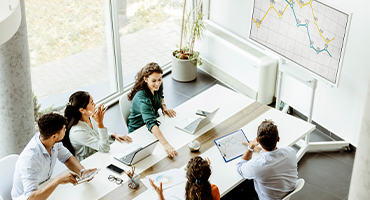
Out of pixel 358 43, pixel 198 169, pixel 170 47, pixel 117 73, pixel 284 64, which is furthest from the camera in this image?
pixel 170 47

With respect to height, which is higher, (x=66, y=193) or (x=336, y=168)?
(x=66, y=193)

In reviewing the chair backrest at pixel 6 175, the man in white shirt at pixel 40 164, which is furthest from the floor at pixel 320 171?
the chair backrest at pixel 6 175

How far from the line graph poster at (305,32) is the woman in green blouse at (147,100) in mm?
1583

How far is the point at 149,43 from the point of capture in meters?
6.30

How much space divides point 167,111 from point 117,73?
6.65ft

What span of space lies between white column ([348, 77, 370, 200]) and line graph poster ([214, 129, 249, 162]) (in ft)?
6.74

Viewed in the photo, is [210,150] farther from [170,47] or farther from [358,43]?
[170,47]

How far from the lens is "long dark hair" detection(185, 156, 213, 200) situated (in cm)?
273

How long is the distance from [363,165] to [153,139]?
2.53 metres

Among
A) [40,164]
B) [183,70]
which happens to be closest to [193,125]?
[40,164]

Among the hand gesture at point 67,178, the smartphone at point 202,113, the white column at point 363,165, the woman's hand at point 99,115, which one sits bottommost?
the smartphone at point 202,113

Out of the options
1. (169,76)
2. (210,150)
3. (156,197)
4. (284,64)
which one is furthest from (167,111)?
(169,76)

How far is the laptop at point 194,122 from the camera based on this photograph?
151 inches

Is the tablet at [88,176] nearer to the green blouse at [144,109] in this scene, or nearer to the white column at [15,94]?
the green blouse at [144,109]
